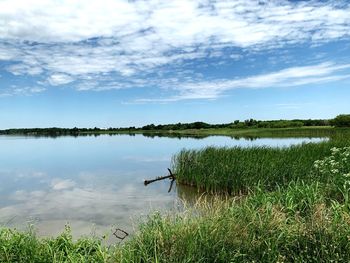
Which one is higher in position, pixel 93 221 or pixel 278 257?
pixel 278 257

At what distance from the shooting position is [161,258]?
5.77m

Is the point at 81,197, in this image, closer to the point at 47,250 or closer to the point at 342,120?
the point at 47,250

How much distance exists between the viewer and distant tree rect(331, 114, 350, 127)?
219ft

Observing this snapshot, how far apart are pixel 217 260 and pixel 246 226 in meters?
0.76

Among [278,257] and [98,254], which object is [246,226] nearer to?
[278,257]

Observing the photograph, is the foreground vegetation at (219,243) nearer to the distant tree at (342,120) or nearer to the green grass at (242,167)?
the green grass at (242,167)

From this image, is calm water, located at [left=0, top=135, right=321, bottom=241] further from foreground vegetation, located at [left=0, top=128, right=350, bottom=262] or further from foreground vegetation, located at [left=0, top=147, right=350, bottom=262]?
foreground vegetation, located at [left=0, top=147, right=350, bottom=262]

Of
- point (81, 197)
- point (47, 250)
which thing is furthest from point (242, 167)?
point (47, 250)

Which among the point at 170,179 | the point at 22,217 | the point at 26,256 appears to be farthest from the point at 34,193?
the point at 26,256

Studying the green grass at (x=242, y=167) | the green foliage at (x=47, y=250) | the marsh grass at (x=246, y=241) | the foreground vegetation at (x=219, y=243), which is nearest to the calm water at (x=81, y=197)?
the green grass at (x=242, y=167)

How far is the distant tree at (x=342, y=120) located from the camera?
66794 millimetres

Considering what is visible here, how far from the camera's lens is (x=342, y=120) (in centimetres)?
6838

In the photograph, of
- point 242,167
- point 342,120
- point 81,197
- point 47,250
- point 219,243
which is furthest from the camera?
point 342,120

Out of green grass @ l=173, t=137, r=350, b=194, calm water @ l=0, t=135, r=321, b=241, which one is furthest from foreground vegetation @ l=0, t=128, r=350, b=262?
green grass @ l=173, t=137, r=350, b=194
